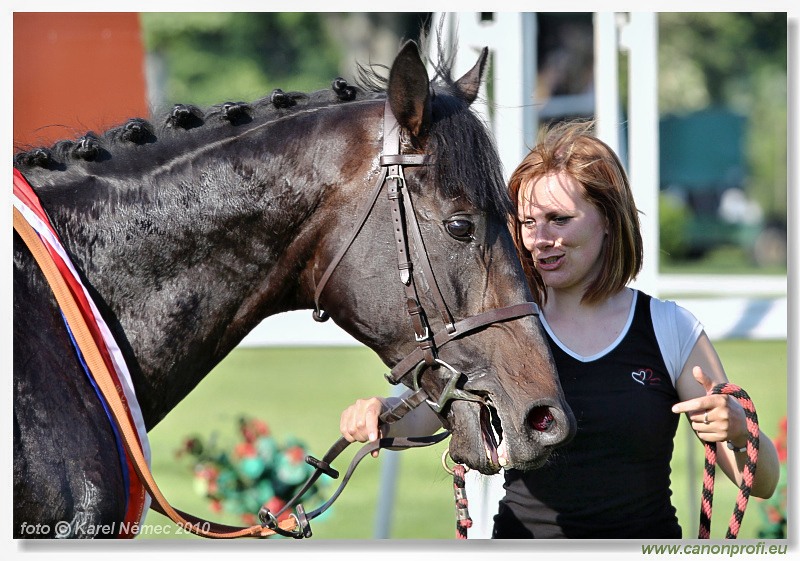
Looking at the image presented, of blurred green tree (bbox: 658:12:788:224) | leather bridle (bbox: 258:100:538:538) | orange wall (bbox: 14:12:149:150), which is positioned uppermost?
blurred green tree (bbox: 658:12:788:224)

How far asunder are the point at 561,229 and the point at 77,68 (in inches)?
115

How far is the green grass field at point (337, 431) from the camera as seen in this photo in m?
6.00

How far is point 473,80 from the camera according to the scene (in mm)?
2941

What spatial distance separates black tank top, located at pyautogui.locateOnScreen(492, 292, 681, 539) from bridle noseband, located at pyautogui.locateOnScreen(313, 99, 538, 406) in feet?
1.44

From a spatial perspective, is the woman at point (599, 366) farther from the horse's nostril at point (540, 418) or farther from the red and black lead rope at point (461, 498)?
the horse's nostril at point (540, 418)

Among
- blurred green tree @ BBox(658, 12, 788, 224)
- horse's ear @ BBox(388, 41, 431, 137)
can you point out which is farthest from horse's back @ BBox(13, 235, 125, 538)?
blurred green tree @ BBox(658, 12, 788, 224)

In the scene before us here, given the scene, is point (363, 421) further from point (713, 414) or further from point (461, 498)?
point (713, 414)

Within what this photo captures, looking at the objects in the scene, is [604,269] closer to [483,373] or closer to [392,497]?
[483,373]

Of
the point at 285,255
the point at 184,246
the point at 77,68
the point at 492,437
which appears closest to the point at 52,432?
the point at 184,246

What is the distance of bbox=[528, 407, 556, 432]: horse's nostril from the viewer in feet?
7.99

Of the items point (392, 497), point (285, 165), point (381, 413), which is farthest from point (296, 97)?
point (392, 497)

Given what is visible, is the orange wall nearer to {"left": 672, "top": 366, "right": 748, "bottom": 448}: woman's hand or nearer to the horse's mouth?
the horse's mouth

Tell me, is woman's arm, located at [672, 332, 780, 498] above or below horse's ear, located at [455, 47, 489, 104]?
below

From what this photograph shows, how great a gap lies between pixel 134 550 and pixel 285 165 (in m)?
1.25
